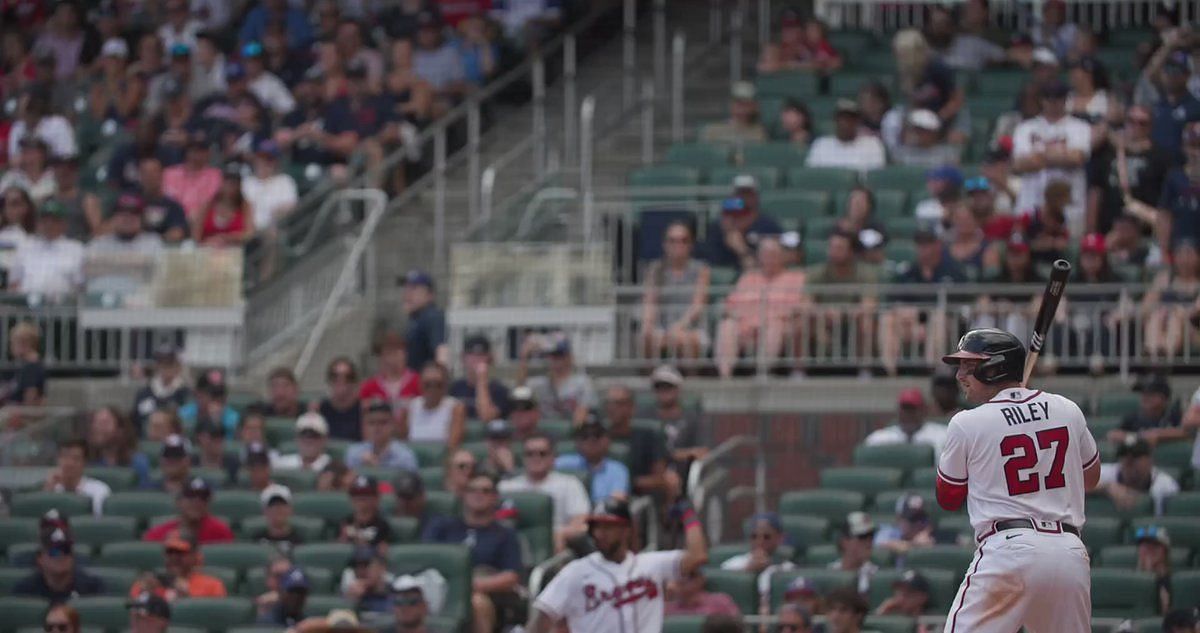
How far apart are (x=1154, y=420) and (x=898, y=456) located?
1.50 meters

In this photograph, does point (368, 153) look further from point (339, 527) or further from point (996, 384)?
point (996, 384)

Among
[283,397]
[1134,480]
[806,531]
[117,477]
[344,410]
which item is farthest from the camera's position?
[283,397]

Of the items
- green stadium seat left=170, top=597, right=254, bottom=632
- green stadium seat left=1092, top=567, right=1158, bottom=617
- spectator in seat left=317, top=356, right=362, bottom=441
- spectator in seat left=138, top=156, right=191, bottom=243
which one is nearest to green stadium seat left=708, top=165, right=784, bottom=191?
spectator in seat left=317, top=356, right=362, bottom=441

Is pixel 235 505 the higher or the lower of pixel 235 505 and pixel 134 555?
the higher

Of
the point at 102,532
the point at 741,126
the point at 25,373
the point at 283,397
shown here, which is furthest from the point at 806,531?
the point at 25,373

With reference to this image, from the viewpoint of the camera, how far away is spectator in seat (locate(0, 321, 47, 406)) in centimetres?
1662

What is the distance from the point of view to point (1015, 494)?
29.6ft

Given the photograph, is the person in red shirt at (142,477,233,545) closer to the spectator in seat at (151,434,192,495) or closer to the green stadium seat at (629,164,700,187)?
the spectator in seat at (151,434,192,495)

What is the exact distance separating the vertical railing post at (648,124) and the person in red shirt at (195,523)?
239 inches

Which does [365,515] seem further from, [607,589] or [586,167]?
[586,167]

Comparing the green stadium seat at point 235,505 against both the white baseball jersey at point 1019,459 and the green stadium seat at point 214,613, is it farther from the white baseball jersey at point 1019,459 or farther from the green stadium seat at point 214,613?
the white baseball jersey at point 1019,459

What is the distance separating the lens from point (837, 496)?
1411 cm

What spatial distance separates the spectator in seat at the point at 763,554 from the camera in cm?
1321

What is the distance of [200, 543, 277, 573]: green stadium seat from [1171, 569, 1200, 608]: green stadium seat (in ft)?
16.5
